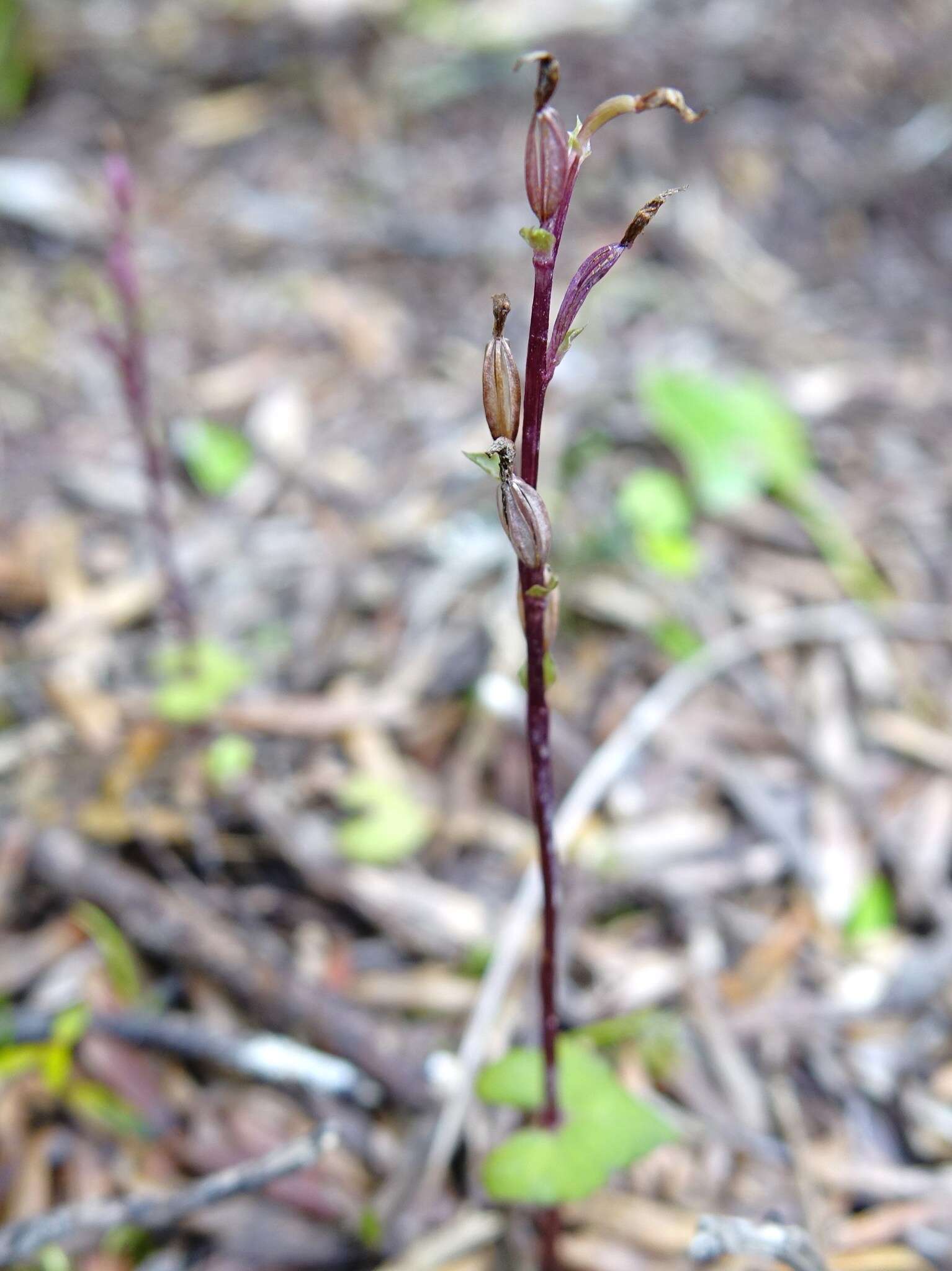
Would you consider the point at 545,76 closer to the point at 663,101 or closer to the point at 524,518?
the point at 663,101

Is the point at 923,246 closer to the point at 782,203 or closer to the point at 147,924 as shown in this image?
the point at 782,203

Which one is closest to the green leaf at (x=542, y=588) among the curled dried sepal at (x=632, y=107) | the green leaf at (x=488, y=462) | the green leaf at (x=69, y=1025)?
the green leaf at (x=488, y=462)

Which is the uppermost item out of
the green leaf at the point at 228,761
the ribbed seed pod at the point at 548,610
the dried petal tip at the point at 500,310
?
the dried petal tip at the point at 500,310

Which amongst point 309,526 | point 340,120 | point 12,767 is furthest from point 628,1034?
point 340,120

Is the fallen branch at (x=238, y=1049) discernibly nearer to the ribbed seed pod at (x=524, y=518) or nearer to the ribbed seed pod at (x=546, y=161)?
the ribbed seed pod at (x=524, y=518)

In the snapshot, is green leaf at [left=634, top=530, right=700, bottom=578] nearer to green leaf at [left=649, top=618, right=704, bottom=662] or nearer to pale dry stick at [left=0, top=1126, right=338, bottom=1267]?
green leaf at [left=649, top=618, right=704, bottom=662]

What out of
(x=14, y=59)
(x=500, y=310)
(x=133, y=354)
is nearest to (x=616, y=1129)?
(x=500, y=310)
